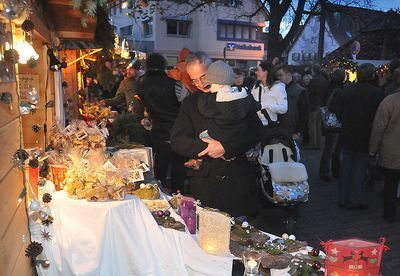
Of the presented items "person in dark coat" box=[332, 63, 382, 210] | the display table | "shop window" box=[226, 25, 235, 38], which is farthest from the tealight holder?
"shop window" box=[226, 25, 235, 38]

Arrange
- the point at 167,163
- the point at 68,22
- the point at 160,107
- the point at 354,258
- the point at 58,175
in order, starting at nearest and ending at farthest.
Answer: the point at 354,258 < the point at 58,175 < the point at 68,22 < the point at 160,107 < the point at 167,163

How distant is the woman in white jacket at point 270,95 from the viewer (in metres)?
5.30

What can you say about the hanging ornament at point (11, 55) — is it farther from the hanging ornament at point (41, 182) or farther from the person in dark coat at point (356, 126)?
the person in dark coat at point (356, 126)

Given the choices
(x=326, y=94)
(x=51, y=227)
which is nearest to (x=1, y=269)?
(x=51, y=227)

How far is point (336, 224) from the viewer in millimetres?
5461

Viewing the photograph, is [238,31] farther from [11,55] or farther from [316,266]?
[11,55]

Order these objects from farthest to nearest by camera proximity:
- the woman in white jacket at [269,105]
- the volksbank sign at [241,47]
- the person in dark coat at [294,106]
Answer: the volksbank sign at [241,47], the person in dark coat at [294,106], the woman in white jacket at [269,105]

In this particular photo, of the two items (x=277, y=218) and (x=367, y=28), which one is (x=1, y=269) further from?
(x=367, y=28)

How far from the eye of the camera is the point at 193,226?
10.2ft

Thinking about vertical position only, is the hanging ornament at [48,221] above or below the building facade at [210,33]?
below

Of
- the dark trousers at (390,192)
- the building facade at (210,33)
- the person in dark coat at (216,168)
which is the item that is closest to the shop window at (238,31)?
the building facade at (210,33)

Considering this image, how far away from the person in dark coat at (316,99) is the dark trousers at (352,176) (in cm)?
392

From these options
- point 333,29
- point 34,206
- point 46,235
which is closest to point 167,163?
point 46,235

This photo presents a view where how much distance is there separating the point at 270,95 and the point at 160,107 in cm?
146
